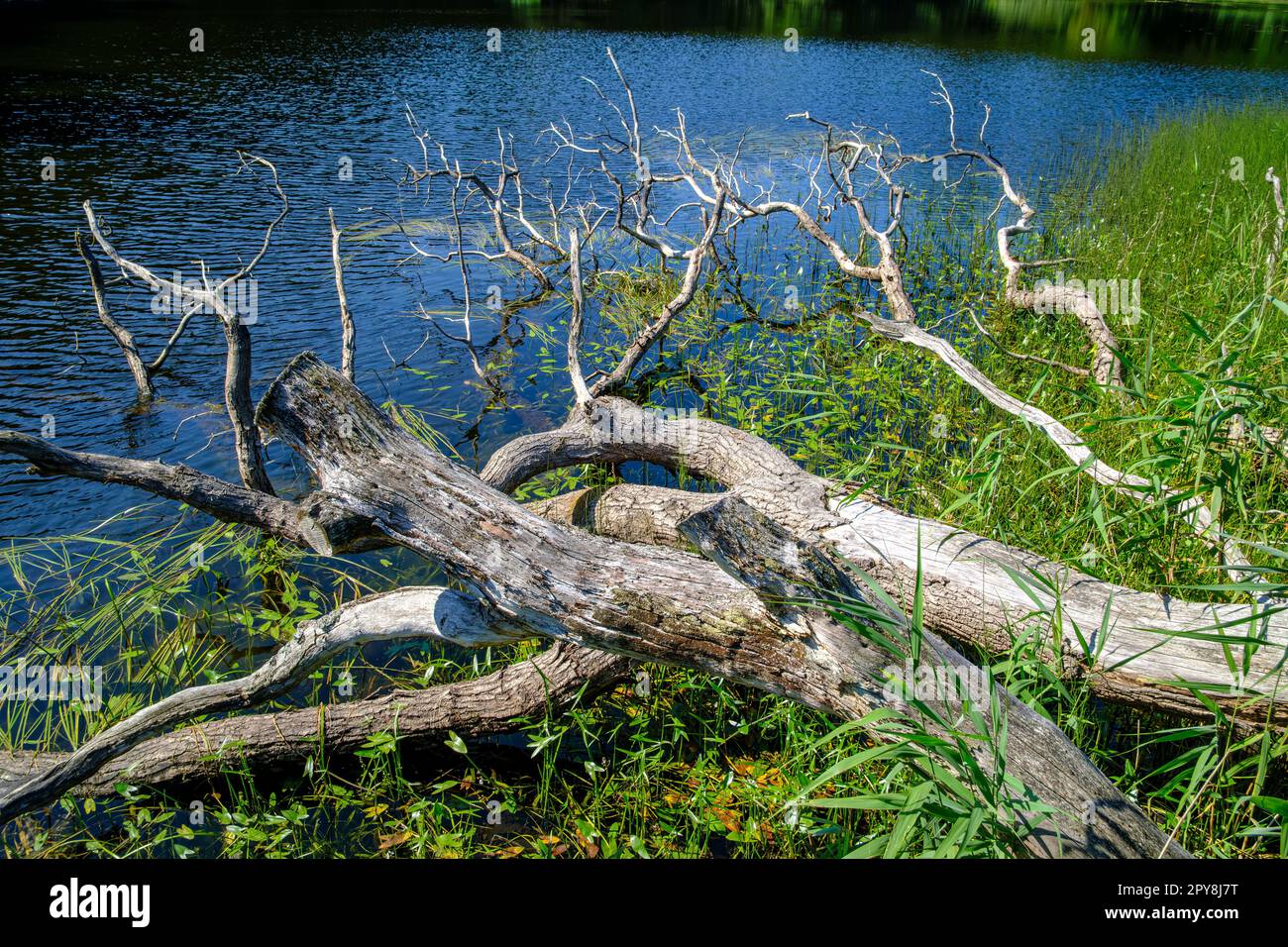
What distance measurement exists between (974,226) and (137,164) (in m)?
13.4

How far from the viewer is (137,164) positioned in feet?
47.6

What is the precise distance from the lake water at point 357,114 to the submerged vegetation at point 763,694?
5.08ft

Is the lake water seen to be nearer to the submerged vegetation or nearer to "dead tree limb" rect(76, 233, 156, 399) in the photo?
"dead tree limb" rect(76, 233, 156, 399)

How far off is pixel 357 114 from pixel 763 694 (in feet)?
57.3

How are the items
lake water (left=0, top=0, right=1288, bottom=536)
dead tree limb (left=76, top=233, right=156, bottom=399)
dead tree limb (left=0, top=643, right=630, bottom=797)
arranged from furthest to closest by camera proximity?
lake water (left=0, top=0, right=1288, bottom=536) < dead tree limb (left=76, top=233, right=156, bottom=399) < dead tree limb (left=0, top=643, right=630, bottom=797)

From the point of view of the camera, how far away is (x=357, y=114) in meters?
18.0

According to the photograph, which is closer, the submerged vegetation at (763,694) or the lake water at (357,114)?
the submerged vegetation at (763,694)

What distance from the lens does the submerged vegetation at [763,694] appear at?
3240mm

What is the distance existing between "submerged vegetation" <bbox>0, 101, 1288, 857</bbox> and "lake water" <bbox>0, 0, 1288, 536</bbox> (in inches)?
60.9

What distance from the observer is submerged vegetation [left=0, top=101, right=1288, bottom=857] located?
10.6ft

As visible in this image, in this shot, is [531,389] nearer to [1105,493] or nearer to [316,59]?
[1105,493]

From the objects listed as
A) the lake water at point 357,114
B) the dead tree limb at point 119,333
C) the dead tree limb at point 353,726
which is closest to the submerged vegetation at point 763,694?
the dead tree limb at point 353,726

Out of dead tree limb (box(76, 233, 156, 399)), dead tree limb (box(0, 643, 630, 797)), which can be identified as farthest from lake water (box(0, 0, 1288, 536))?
dead tree limb (box(0, 643, 630, 797))

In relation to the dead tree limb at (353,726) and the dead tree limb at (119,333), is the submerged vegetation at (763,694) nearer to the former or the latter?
the dead tree limb at (353,726)
